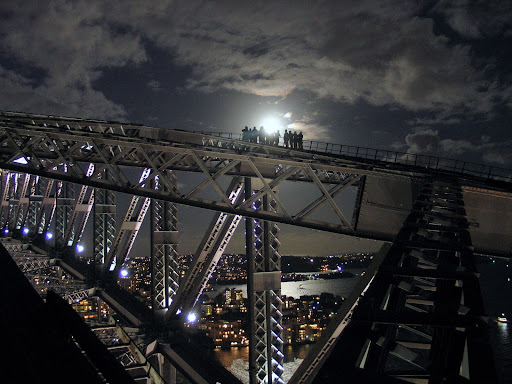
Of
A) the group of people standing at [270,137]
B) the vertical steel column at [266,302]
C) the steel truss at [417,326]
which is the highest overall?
the group of people standing at [270,137]

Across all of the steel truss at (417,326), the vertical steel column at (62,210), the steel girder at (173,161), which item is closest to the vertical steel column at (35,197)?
the vertical steel column at (62,210)

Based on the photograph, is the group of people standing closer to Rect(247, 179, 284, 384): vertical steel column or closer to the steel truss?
Rect(247, 179, 284, 384): vertical steel column

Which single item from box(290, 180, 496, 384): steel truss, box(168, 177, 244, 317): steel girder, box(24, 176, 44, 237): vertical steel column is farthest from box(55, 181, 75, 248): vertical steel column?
box(290, 180, 496, 384): steel truss

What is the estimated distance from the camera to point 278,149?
13609 millimetres

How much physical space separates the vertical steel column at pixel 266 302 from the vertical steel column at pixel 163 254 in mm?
3630

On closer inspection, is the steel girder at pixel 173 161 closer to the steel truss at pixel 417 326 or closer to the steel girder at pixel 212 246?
the steel girder at pixel 212 246

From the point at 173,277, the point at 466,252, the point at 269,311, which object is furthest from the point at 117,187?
the point at 466,252

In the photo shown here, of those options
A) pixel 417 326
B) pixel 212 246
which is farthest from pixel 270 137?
pixel 417 326

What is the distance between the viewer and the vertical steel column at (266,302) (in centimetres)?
1307

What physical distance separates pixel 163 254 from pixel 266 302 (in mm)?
4579

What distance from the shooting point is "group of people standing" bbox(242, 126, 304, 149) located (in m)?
18.5

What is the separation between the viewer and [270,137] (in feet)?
62.6

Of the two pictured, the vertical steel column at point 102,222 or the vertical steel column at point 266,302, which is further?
the vertical steel column at point 102,222

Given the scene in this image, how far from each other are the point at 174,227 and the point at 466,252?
11545 millimetres
